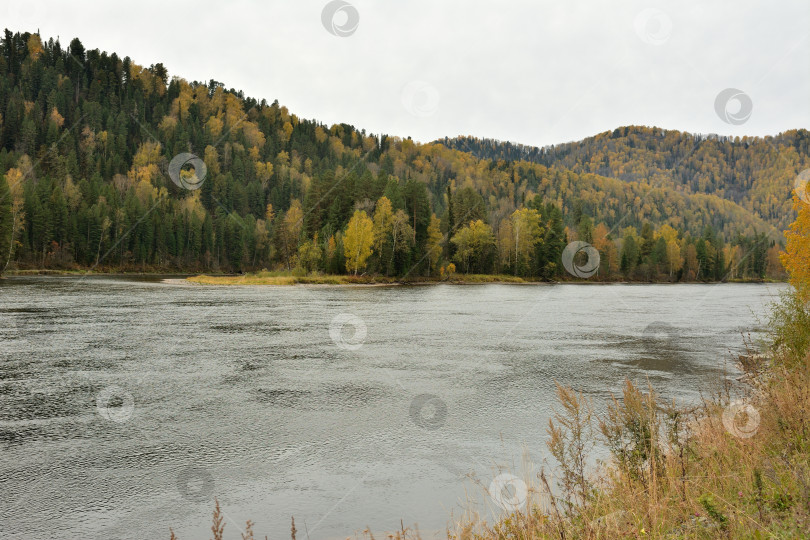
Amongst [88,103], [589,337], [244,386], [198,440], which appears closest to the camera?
[198,440]

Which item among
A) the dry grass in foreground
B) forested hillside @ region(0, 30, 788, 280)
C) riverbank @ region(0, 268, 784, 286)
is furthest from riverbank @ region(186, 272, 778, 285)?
the dry grass in foreground

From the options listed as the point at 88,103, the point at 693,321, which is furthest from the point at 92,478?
the point at 88,103

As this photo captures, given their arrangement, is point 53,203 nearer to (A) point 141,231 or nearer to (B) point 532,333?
(A) point 141,231

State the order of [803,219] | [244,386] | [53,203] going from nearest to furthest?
1. [244,386]
2. [803,219]
3. [53,203]

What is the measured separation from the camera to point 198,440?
39.2 feet

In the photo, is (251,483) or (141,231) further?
(141,231)

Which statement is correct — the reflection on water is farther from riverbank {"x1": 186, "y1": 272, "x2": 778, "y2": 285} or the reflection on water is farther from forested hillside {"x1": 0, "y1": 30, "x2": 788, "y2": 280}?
forested hillside {"x1": 0, "y1": 30, "x2": 788, "y2": 280}

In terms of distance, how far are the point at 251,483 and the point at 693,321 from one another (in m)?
38.6

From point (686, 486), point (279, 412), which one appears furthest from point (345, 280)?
point (686, 486)

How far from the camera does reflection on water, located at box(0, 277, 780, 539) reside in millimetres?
8789

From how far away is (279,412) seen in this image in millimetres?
14438

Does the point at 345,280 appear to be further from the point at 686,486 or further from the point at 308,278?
the point at 686,486

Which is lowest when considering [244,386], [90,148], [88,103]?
[244,386]

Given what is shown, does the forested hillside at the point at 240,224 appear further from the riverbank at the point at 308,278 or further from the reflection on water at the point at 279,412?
the reflection on water at the point at 279,412
